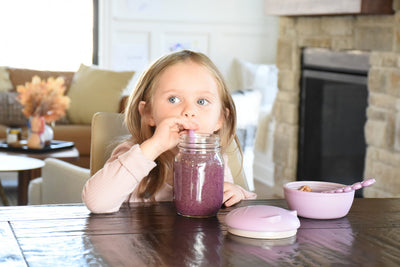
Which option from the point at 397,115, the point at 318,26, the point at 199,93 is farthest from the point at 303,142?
the point at 199,93

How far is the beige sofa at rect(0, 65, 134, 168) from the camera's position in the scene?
5.06 meters

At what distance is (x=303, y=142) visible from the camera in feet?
14.1

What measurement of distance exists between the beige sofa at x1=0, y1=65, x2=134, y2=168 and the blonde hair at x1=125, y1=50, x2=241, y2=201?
340 cm

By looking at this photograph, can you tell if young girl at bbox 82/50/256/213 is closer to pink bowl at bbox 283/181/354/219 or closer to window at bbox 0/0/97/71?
pink bowl at bbox 283/181/354/219

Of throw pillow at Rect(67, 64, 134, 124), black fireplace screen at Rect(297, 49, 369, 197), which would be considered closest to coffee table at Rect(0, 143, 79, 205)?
throw pillow at Rect(67, 64, 134, 124)

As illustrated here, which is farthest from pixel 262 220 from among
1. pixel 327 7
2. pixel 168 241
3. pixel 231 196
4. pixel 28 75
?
pixel 28 75

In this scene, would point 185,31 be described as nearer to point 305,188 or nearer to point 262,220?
point 305,188

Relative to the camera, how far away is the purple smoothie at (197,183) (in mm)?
1235

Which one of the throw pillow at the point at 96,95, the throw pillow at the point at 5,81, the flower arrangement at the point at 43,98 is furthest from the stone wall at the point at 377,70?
the throw pillow at the point at 5,81

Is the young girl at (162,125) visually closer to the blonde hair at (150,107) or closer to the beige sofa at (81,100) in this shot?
the blonde hair at (150,107)

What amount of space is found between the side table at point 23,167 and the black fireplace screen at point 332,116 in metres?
1.66

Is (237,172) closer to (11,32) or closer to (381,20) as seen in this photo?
(381,20)

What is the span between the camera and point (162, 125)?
4.49 feet

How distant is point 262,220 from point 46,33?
5489 mm
